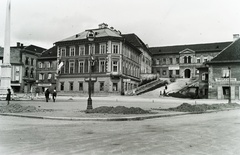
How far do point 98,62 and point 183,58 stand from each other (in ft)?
123

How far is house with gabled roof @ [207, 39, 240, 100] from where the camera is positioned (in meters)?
41.3

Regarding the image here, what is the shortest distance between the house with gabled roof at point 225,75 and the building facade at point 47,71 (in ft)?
132

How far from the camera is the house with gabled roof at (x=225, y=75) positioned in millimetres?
41344

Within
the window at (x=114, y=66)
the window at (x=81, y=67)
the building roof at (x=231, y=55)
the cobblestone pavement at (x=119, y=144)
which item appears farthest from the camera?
the window at (x=81, y=67)

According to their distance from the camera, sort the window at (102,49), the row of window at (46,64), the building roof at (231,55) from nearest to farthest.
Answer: the building roof at (231,55) → the window at (102,49) → the row of window at (46,64)

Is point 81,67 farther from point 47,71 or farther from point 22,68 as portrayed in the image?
point 22,68

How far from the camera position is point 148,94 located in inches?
1828

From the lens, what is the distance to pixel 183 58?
264 feet

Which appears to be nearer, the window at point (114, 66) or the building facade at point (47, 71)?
the window at point (114, 66)

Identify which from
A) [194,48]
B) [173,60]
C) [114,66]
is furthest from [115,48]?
[194,48]

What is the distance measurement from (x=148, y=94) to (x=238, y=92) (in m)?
14.5

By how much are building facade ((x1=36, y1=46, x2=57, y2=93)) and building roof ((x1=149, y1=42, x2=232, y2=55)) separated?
33.6 meters

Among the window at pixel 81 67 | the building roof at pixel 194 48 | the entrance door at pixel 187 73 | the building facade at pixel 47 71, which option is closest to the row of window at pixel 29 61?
the building facade at pixel 47 71

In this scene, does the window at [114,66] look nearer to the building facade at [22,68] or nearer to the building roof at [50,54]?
the building roof at [50,54]
